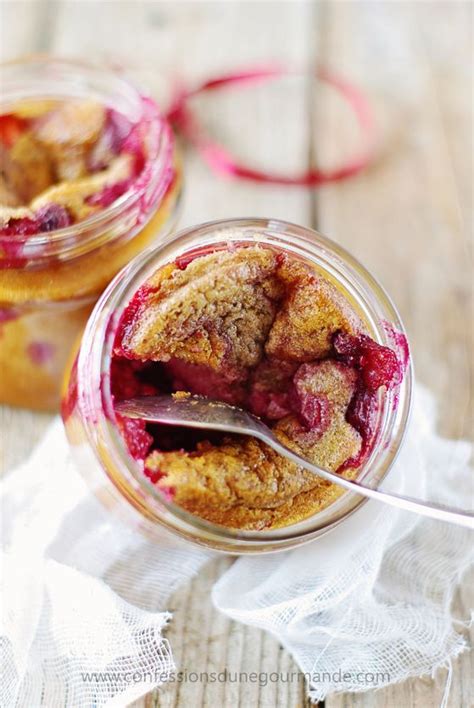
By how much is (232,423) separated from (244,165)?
1.01 metres

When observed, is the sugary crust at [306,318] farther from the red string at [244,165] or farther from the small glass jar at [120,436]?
the red string at [244,165]

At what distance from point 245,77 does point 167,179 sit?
76 centimetres

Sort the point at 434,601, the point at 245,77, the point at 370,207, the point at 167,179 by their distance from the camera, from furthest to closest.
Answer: the point at 245,77 → the point at 370,207 → the point at 167,179 → the point at 434,601

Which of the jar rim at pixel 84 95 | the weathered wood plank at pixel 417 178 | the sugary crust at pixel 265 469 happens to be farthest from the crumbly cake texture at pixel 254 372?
the weathered wood plank at pixel 417 178

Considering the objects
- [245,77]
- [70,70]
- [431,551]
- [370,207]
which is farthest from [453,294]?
[70,70]

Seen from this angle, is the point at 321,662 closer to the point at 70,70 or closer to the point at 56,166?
the point at 56,166

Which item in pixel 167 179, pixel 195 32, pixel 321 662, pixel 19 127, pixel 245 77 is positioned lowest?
pixel 321 662

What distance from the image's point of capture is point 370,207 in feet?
6.68

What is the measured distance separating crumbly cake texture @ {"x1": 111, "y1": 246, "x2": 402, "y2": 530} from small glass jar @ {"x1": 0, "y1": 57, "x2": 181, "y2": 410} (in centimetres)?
Answer: 21

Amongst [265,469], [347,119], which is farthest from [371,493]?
[347,119]

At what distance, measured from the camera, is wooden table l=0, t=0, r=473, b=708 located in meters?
1.88

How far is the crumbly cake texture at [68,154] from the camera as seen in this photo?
152 centimetres

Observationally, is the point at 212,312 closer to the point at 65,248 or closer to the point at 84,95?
the point at 65,248

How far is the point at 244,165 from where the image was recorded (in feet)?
6.87
